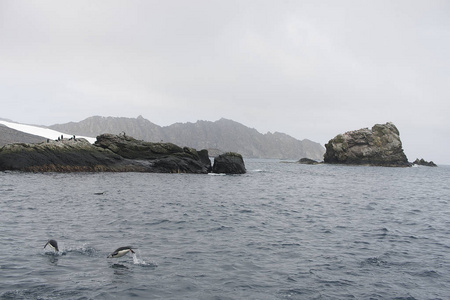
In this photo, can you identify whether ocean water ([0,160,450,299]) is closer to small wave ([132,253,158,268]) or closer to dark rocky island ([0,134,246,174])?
small wave ([132,253,158,268])

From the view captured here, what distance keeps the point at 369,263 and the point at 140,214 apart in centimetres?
1334

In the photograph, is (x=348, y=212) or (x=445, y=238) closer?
(x=445, y=238)

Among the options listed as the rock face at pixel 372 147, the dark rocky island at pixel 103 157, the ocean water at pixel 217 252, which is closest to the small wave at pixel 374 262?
the ocean water at pixel 217 252

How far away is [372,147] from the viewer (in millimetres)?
121562

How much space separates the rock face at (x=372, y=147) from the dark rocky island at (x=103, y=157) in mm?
78650

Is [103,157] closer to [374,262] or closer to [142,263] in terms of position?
[142,263]

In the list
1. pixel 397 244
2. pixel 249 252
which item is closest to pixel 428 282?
pixel 397 244

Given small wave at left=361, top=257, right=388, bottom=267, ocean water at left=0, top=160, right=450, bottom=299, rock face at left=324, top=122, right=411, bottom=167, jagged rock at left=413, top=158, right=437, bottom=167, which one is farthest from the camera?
jagged rock at left=413, top=158, right=437, bottom=167

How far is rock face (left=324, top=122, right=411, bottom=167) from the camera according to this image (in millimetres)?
121062

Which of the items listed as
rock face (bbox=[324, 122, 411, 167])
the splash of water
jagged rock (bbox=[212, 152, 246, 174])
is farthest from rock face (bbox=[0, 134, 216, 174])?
rock face (bbox=[324, 122, 411, 167])

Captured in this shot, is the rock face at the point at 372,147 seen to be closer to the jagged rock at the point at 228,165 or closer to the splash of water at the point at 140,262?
the jagged rock at the point at 228,165

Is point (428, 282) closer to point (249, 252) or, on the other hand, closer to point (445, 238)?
point (249, 252)

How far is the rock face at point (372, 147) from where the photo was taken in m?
121

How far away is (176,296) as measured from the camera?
831 cm
